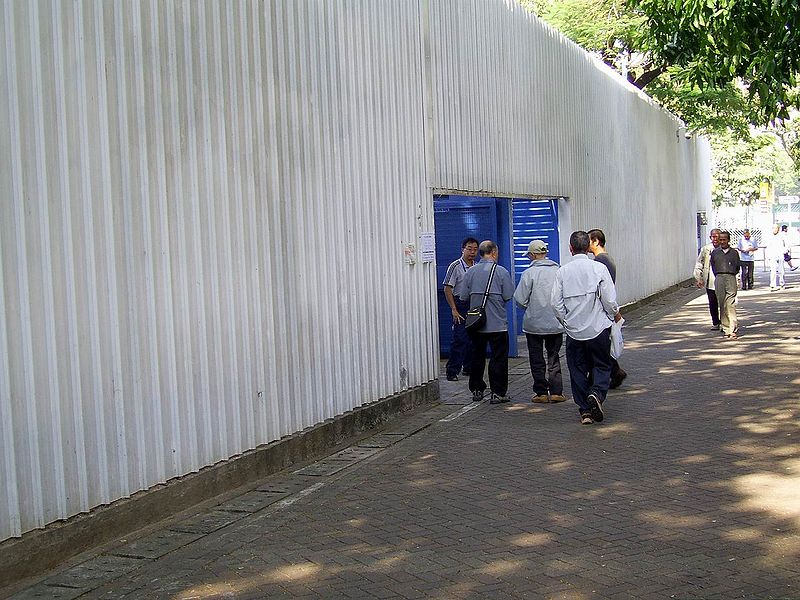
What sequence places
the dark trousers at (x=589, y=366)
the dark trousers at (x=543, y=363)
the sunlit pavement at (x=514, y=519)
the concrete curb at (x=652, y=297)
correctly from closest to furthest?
1. the sunlit pavement at (x=514, y=519)
2. the dark trousers at (x=589, y=366)
3. the dark trousers at (x=543, y=363)
4. the concrete curb at (x=652, y=297)

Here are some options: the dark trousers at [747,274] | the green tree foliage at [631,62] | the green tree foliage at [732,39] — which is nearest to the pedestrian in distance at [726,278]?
the green tree foliage at [732,39]

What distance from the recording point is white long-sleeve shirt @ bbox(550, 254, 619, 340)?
10555mm

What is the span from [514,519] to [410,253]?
5.30 m

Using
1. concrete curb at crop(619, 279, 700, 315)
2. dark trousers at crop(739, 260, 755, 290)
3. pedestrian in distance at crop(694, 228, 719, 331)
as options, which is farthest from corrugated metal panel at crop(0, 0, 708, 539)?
dark trousers at crop(739, 260, 755, 290)

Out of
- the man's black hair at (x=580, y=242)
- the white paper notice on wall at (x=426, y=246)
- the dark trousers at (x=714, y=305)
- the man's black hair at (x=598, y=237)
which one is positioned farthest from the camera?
the dark trousers at (x=714, y=305)

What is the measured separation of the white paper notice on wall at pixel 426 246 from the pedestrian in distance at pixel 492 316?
1.94 feet

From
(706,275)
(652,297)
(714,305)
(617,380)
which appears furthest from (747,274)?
(617,380)

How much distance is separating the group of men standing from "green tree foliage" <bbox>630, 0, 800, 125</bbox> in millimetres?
3182

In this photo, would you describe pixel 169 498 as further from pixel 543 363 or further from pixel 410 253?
pixel 543 363

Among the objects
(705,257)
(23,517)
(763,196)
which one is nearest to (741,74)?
(705,257)

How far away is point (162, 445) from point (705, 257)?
518 inches

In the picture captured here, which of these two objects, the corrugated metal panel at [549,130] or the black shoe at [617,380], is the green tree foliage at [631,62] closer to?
the corrugated metal panel at [549,130]

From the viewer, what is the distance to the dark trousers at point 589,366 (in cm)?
1048

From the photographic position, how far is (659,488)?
771cm
